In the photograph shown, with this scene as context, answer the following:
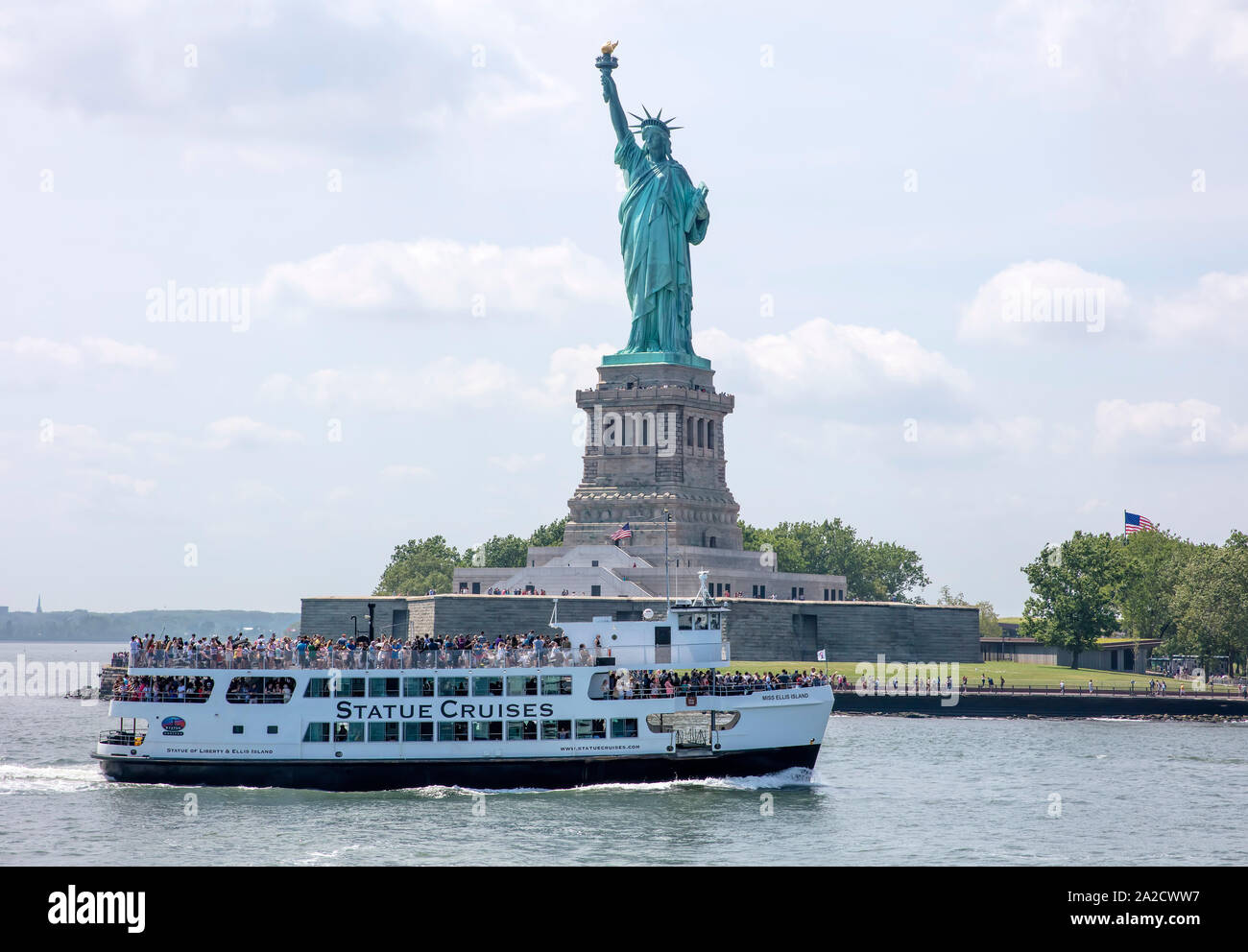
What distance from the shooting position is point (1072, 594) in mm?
127000

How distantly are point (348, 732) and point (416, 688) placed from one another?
281 cm

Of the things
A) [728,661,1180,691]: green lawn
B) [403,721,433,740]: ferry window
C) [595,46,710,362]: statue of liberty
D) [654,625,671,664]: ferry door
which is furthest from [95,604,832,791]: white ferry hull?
[595,46,710,362]: statue of liberty

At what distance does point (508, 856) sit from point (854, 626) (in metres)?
72.0

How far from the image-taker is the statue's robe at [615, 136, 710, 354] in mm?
120875

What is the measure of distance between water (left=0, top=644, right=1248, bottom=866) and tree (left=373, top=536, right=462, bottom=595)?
85.0 m

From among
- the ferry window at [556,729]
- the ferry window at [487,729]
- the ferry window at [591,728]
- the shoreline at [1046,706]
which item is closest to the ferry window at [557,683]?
the ferry window at [556,729]

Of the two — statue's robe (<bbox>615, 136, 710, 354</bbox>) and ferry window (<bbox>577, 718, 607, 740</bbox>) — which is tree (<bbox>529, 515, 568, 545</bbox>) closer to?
statue's robe (<bbox>615, 136, 710, 354</bbox>)

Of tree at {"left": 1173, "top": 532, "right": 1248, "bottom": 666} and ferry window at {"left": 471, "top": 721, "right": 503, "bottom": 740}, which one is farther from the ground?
tree at {"left": 1173, "top": 532, "right": 1248, "bottom": 666}

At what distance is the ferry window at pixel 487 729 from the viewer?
5844cm

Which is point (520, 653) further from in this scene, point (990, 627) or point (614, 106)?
point (990, 627)

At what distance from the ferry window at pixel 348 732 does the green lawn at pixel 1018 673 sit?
4509cm
